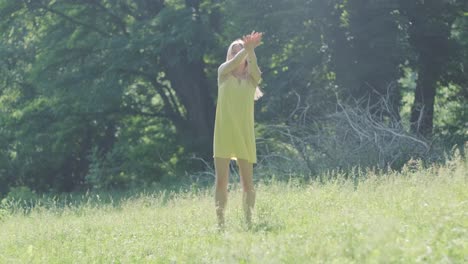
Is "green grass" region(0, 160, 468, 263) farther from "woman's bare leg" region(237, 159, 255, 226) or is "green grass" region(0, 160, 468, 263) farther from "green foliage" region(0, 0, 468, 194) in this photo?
"green foliage" region(0, 0, 468, 194)

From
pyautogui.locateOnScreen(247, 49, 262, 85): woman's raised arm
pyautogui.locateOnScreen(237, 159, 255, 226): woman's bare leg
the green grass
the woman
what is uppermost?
pyautogui.locateOnScreen(247, 49, 262, 85): woman's raised arm

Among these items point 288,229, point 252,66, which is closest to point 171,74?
point 252,66

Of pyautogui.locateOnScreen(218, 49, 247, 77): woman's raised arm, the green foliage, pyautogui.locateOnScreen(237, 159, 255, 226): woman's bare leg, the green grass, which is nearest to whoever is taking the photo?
the green grass

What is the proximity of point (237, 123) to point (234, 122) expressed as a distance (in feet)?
0.11

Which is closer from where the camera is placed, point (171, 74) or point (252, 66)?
point (252, 66)

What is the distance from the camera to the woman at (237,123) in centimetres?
912

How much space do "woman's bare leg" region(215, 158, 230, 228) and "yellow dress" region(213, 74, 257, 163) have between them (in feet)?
0.31

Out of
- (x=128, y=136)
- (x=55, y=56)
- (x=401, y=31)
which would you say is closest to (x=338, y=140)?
(x=401, y=31)

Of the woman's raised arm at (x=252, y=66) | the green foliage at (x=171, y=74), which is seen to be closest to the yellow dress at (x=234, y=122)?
the woman's raised arm at (x=252, y=66)

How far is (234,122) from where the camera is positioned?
9117 mm

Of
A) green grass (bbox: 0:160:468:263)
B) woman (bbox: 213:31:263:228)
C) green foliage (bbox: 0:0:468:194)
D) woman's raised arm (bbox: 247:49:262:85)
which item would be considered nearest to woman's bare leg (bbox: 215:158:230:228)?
woman (bbox: 213:31:263:228)

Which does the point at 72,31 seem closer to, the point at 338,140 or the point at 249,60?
the point at 338,140

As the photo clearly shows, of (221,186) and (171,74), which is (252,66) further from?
(171,74)

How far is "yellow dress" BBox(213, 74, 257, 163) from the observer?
29.9 feet
